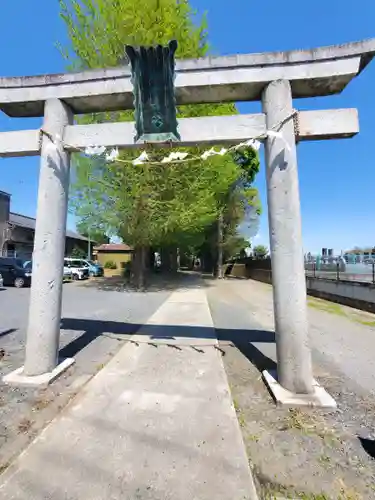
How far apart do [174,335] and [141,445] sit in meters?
3.41

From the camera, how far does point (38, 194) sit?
3.39 metres

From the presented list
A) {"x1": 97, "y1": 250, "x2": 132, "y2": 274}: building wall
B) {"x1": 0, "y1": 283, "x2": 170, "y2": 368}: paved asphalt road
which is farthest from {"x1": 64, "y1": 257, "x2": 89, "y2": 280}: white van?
{"x1": 97, "y1": 250, "x2": 132, "y2": 274}: building wall

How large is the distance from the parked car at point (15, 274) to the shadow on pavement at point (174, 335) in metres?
10.1

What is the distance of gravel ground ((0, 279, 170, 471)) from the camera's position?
240 cm

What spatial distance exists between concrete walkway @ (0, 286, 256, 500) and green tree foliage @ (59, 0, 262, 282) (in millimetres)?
7195

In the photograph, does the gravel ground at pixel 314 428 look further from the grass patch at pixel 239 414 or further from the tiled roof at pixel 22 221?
the tiled roof at pixel 22 221

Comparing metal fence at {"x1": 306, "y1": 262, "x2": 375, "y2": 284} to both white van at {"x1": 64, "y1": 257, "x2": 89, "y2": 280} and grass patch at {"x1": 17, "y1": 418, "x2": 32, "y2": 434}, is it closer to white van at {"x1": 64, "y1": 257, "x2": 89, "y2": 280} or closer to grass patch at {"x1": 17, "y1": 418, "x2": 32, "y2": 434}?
grass patch at {"x1": 17, "y1": 418, "x2": 32, "y2": 434}

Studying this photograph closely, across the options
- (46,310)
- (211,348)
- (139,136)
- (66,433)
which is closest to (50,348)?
(46,310)

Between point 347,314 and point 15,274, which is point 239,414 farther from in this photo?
point 15,274

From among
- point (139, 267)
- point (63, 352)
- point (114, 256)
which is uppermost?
point (114, 256)

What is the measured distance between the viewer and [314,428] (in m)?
2.43

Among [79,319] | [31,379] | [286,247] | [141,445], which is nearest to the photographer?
[141,445]

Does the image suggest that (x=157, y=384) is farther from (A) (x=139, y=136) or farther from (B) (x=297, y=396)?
(A) (x=139, y=136)

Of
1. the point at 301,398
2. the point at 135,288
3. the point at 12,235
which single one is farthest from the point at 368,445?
the point at 12,235
